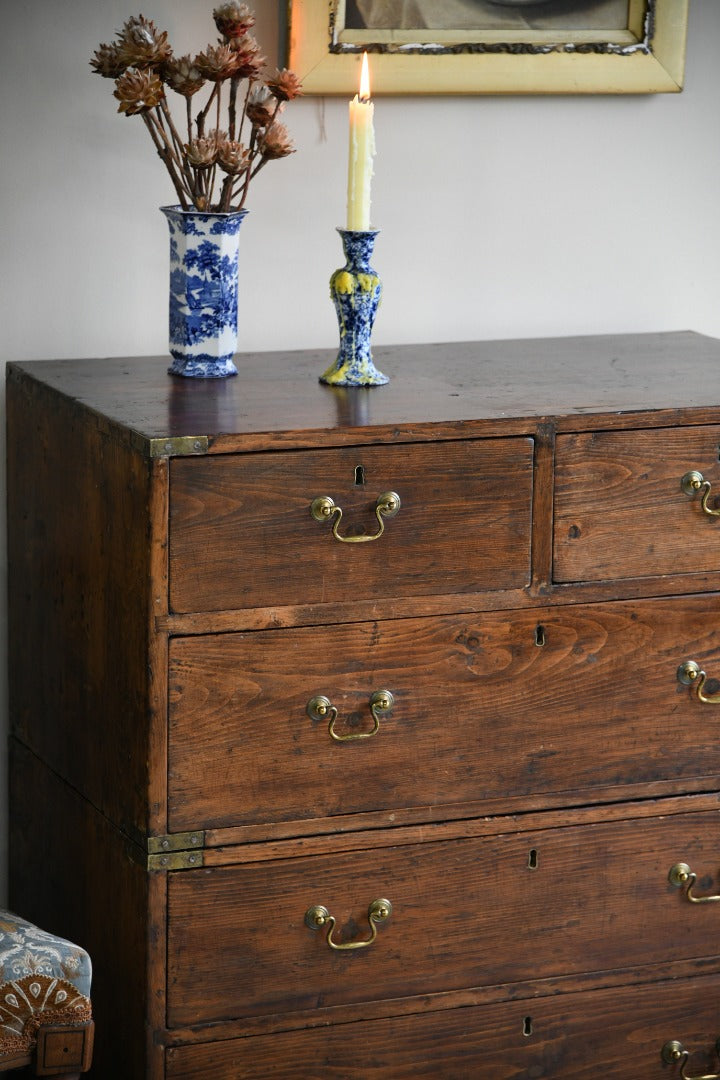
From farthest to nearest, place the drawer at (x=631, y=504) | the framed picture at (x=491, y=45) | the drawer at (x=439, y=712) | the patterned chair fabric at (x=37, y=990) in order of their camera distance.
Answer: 1. the framed picture at (x=491, y=45)
2. the drawer at (x=631, y=504)
3. the drawer at (x=439, y=712)
4. the patterned chair fabric at (x=37, y=990)

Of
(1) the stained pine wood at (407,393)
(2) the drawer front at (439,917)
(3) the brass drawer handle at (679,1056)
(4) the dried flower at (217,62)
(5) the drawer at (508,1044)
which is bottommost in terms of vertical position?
(3) the brass drawer handle at (679,1056)

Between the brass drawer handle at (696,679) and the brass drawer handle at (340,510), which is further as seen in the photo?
the brass drawer handle at (696,679)

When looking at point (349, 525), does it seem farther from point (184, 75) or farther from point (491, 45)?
point (491, 45)

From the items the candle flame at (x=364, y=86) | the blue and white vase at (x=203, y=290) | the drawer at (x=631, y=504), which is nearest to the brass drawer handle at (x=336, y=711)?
the drawer at (x=631, y=504)

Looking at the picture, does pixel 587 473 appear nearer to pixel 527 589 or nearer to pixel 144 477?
pixel 527 589

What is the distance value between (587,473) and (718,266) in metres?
0.82

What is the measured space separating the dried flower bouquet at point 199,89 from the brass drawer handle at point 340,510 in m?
0.45

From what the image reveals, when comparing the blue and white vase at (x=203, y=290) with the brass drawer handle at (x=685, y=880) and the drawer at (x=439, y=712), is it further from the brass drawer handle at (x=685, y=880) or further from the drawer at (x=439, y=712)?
the brass drawer handle at (x=685, y=880)

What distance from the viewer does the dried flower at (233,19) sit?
2.03 meters

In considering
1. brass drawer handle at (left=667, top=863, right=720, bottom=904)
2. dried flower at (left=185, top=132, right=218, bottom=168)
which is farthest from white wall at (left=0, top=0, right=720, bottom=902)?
brass drawer handle at (left=667, top=863, right=720, bottom=904)

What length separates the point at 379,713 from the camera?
1920 millimetres

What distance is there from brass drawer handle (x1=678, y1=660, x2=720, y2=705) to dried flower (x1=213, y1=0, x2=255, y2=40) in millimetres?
975

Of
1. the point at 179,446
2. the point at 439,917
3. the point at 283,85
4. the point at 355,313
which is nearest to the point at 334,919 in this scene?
the point at 439,917

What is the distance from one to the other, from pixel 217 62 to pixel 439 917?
1095 mm
